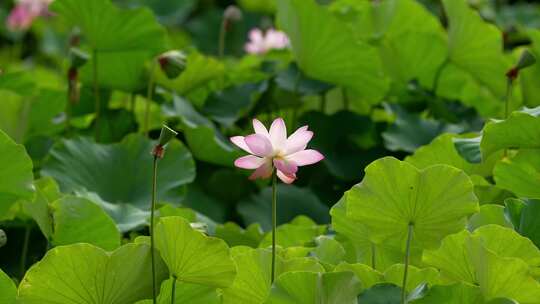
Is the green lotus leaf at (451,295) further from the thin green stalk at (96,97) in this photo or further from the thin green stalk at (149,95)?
the thin green stalk at (96,97)

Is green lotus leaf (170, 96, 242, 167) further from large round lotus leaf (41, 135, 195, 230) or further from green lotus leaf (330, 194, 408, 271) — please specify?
green lotus leaf (330, 194, 408, 271)

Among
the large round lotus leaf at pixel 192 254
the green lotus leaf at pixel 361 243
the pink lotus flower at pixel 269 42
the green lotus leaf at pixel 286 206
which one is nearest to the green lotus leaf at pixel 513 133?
the green lotus leaf at pixel 361 243

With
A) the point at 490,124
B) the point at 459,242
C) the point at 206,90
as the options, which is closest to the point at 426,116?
the point at 206,90

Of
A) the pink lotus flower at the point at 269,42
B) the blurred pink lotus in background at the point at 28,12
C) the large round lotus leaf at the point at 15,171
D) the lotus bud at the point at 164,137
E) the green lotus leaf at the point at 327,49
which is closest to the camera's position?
the lotus bud at the point at 164,137

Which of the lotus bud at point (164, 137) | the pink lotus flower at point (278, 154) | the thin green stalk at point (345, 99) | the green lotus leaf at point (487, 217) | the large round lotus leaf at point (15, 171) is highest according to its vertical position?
the lotus bud at point (164, 137)

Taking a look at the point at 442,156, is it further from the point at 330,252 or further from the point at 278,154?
the point at 278,154

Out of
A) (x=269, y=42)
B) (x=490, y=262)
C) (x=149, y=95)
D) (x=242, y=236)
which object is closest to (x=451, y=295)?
(x=490, y=262)
